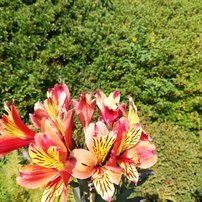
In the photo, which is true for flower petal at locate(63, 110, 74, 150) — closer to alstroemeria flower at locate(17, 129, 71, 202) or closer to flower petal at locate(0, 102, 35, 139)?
alstroemeria flower at locate(17, 129, 71, 202)

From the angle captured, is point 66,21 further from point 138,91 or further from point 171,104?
point 171,104

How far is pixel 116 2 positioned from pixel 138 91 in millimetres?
1928

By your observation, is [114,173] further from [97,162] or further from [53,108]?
[53,108]

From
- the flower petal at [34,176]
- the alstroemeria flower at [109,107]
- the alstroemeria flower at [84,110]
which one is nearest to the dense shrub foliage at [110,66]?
the alstroemeria flower at [109,107]

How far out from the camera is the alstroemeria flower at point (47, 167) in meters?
1.38

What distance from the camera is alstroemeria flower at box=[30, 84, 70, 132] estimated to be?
1.51m

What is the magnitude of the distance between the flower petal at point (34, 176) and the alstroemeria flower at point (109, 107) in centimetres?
28

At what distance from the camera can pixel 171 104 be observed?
14.8 feet

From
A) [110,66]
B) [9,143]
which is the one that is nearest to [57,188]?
[9,143]

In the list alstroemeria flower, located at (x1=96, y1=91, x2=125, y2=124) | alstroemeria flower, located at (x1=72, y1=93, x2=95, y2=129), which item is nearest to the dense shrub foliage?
alstroemeria flower, located at (x1=96, y1=91, x2=125, y2=124)

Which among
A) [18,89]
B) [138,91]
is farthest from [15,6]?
[138,91]

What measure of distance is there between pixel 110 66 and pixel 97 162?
3.03 m

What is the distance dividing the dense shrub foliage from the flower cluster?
2.18 metres

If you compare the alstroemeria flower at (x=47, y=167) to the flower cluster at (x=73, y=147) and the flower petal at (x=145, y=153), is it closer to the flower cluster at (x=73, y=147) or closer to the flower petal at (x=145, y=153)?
the flower cluster at (x=73, y=147)
